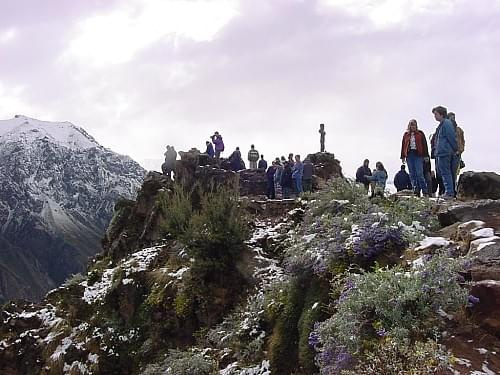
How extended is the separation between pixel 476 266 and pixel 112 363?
21.8 feet

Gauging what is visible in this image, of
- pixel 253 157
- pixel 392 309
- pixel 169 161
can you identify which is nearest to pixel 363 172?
pixel 169 161

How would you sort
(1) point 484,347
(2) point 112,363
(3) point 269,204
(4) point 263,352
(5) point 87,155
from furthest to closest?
(5) point 87,155 → (3) point 269,204 → (2) point 112,363 → (4) point 263,352 → (1) point 484,347

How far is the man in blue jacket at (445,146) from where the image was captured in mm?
9156

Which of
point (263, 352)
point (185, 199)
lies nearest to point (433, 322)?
point (263, 352)

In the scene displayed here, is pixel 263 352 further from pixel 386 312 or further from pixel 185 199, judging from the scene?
pixel 185 199

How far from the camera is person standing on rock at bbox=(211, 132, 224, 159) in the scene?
20.1 metres

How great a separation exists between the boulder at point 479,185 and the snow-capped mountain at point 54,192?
312 ft

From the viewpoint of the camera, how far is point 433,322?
4.48m

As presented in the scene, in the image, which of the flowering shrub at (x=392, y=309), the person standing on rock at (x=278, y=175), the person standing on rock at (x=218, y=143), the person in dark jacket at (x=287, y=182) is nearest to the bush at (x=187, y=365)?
the flowering shrub at (x=392, y=309)

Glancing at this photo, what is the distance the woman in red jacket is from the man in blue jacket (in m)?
0.48

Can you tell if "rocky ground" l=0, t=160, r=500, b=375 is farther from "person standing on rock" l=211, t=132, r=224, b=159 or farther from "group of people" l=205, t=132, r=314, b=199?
"person standing on rock" l=211, t=132, r=224, b=159

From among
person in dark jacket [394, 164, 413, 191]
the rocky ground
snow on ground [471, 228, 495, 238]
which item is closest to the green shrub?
the rocky ground

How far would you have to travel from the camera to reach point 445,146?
927 cm

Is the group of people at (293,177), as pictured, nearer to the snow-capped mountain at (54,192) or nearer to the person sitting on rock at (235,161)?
the person sitting on rock at (235,161)
